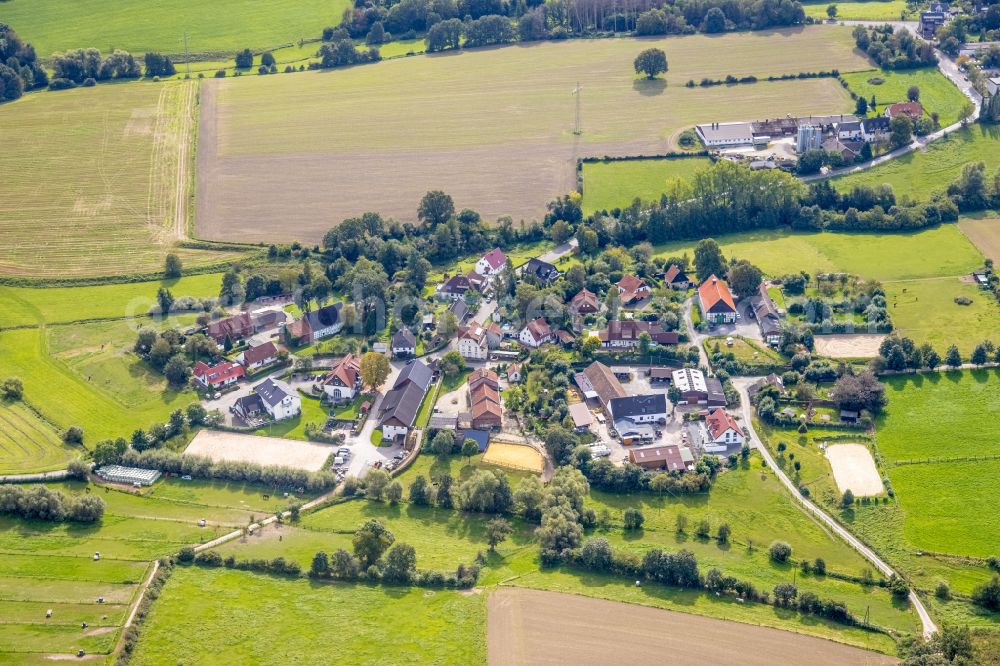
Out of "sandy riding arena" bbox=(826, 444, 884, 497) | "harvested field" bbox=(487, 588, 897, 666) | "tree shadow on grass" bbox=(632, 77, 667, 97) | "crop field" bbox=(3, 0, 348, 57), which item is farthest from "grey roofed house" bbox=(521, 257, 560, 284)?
"crop field" bbox=(3, 0, 348, 57)

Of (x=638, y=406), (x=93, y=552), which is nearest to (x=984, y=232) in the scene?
(x=638, y=406)

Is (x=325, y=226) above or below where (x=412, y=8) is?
below

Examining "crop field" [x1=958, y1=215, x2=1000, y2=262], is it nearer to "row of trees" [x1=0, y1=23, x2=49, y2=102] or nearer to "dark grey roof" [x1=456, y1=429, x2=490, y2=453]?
"dark grey roof" [x1=456, y1=429, x2=490, y2=453]

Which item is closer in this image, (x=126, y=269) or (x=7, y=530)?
(x=7, y=530)

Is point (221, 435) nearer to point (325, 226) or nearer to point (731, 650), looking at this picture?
point (325, 226)

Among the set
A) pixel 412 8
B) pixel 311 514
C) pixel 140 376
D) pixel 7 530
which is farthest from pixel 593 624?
pixel 412 8

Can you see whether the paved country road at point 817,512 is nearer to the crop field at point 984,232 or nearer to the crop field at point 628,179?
the crop field at point 984,232

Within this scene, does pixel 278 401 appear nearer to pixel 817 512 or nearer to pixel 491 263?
pixel 491 263
